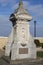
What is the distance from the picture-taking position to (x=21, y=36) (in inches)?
521

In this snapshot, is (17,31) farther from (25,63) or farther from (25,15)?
(25,63)

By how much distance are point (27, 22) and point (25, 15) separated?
45 cm

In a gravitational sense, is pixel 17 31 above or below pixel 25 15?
below

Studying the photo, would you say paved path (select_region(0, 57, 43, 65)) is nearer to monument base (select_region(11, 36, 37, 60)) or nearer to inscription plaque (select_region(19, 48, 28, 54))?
monument base (select_region(11, 36, 37, 60))

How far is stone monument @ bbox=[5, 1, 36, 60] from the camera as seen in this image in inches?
510

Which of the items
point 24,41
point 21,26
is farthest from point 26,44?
point 21,26

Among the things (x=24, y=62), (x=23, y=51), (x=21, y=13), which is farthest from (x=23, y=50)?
(x=21, y=13)

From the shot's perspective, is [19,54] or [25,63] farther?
[19,54]

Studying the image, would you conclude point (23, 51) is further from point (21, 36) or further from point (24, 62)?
point (24, 62)

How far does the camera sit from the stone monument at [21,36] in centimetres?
1295

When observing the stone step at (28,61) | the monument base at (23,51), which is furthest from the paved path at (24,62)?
the monument base at (23,51)

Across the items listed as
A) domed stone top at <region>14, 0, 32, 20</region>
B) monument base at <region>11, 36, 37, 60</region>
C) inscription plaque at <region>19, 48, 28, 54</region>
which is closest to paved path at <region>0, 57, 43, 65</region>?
monument base at <region>11, 36, 37, 60</region>

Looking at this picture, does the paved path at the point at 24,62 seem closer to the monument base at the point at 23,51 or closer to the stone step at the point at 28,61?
the stone step at the point at 28,61

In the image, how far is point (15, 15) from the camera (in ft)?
43.0
